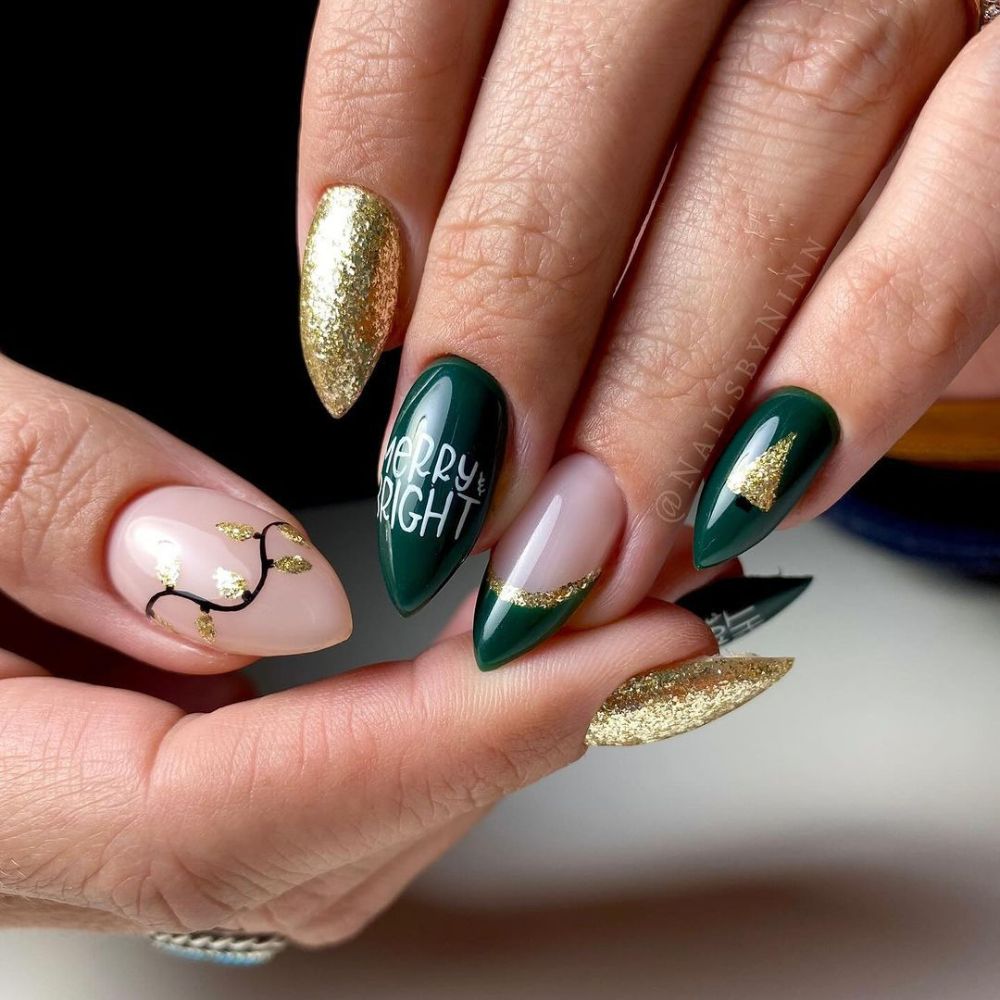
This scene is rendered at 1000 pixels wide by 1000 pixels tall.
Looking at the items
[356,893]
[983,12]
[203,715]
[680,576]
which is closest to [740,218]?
[983,12]

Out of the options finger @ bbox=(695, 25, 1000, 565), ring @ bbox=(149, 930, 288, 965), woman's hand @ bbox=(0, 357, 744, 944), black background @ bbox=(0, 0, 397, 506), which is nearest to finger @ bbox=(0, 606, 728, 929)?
woman's hand @ bbox=(0, 357, 744, 944)

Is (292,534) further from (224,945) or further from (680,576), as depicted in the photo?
(224,945)

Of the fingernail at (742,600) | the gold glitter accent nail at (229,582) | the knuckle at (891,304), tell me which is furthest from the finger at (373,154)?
the fingernail at (742,600)

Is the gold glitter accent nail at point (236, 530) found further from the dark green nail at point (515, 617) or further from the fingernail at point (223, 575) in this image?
the dark green nail at point (515, 617)

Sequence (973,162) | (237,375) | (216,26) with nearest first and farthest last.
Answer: (973,162) → (216,26) → (237,375)

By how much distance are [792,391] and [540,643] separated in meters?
0.18

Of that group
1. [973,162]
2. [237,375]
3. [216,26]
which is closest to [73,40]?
[216,26]

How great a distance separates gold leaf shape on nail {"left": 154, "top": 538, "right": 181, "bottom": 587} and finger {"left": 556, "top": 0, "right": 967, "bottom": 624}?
0.22 m

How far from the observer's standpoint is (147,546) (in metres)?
0.56

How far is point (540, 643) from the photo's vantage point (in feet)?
1.78

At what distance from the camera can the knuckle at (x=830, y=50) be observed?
0.51m

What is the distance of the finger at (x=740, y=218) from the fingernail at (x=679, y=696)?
6 centimetres

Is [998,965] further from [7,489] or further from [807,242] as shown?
[7,489]

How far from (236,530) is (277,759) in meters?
0.12
